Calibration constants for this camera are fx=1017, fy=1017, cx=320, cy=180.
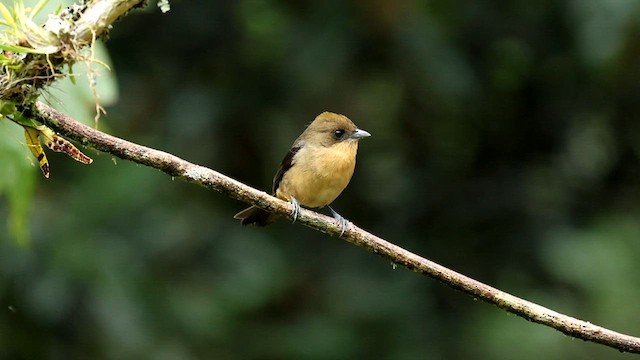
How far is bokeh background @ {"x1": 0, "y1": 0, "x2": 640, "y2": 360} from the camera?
19.8 feet

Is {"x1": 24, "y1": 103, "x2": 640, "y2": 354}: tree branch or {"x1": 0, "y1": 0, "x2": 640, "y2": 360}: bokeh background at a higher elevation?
{"x1": 24, "y1": 103, "x2": 640, "y2": 354}: tree branch

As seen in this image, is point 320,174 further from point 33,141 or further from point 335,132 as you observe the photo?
point 33,141

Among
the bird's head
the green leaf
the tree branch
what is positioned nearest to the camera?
the tree branch

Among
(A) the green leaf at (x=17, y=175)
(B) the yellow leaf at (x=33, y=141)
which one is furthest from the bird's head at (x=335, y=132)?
(B) the yellow leaf at (x=33, y=141)

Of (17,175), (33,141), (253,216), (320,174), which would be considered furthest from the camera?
(253,216)

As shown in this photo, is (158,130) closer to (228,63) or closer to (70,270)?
(228,63)

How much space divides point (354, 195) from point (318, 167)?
6.58 ft

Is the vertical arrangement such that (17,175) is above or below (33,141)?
below

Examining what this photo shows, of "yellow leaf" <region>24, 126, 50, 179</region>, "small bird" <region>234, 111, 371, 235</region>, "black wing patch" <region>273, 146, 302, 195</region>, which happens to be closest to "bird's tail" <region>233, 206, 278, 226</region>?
"small bird" <region>234, 111, 371, 235</region>

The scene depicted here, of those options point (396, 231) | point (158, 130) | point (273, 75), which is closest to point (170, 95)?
point (158, 130)

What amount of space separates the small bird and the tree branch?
7.22 ft

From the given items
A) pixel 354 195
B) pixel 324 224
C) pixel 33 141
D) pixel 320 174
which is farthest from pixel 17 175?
pixel 354 195

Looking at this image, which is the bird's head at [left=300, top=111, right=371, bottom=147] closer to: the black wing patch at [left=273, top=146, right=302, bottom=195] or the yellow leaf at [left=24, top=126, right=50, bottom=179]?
the black wing patch at [left=273, top=146, right=302, bottom=195]

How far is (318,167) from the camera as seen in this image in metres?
4.97
